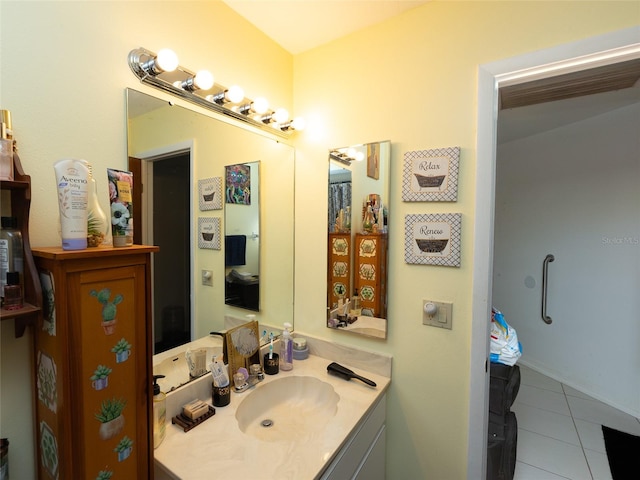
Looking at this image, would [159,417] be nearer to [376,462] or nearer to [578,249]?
[376,462]

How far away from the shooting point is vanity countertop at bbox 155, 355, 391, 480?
0.81 meters

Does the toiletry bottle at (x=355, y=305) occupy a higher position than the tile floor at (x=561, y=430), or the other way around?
the toiletry bottle at (x=355, y=305)

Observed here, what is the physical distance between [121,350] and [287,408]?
2.78ft

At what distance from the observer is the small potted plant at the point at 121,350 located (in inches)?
27.4

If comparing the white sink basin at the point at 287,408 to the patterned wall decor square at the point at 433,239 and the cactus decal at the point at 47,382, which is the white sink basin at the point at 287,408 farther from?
the patterned wall decor square at the point at 433,239

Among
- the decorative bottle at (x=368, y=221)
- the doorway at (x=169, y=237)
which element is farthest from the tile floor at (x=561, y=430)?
the doorway at (x=169, y=237)

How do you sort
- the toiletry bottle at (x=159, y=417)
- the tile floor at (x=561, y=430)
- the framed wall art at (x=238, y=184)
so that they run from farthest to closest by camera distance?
1. the tile floor at (x=561, y=430)
2. the framed wall art at (x=238, y=184)
3. the toiletry bottle at (x=159, y=417)

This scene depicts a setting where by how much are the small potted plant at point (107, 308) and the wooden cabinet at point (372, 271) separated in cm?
99

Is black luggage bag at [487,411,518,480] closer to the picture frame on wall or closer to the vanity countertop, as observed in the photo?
the vanity countertop

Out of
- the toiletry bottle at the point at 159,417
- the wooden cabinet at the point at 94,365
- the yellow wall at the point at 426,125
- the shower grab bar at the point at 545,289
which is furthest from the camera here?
the shower grab bar at the point at 545,289

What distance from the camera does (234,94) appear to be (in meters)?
1.19

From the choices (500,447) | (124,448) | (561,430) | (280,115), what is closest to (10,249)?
(124,448)

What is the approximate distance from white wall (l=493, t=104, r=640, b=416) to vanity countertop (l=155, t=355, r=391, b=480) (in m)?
2.64

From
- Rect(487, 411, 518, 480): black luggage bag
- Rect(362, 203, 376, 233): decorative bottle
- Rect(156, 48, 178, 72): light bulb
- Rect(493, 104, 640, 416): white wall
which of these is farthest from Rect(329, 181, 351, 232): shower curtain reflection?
Rect(493, 104, 640, 416): white wall
